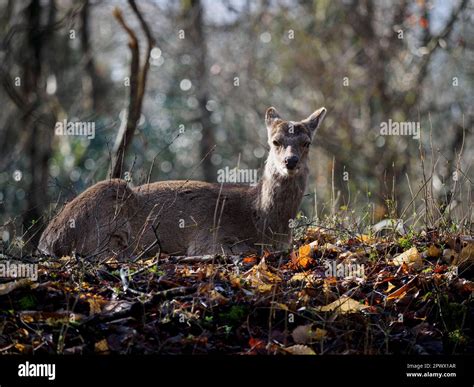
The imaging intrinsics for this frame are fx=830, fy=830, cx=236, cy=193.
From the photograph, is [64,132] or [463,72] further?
[463,72]

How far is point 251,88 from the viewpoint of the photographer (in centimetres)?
2208

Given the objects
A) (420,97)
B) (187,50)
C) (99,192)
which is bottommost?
(99,192)

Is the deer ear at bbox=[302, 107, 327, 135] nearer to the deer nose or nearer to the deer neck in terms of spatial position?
the deer neck

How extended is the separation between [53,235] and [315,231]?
2958mm

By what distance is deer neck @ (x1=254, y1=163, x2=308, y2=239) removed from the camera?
9969 millimetres

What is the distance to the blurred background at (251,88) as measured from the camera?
61.1 feet

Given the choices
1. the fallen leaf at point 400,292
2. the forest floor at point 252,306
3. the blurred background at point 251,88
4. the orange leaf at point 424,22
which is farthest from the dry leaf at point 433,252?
the orange leaf at point 424,22

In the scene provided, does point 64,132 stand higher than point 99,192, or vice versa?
point 64,132

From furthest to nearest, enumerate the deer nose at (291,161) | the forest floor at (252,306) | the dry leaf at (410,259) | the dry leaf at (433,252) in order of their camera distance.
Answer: the deer nose at (291,161), the dry leaf at (433,252), the dry leaf at (410,259), the forest floor at (252,306)

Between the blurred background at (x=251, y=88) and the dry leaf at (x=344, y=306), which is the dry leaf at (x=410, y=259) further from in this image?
the blurred background at (x=251, y=88)

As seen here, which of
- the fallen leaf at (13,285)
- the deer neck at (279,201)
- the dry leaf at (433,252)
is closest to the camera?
the fallen leaf at (13,285)

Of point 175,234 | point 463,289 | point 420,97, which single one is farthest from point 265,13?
point 463,289

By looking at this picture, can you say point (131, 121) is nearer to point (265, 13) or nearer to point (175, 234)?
point (175, 234)

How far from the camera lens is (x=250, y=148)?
21.7 meters
